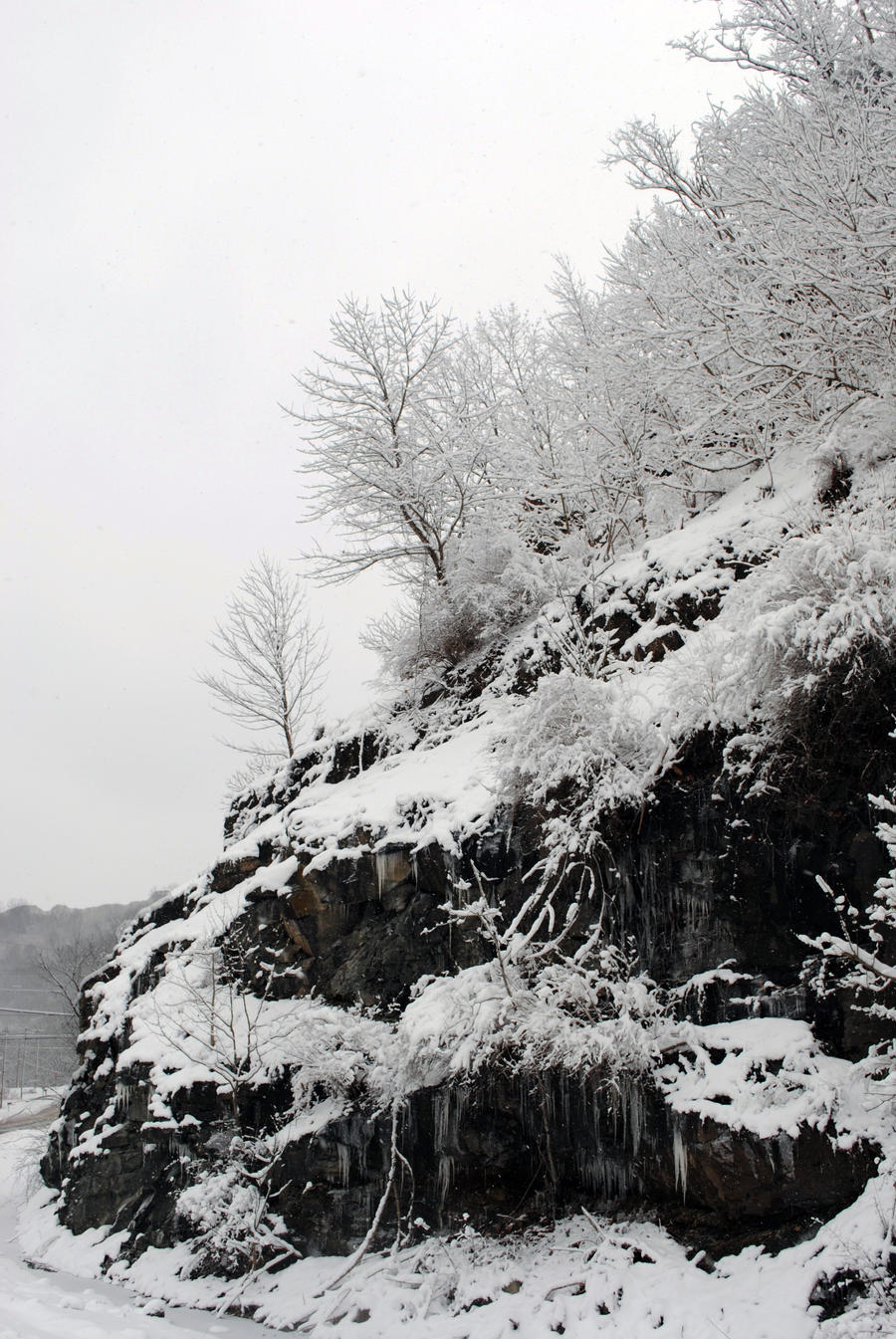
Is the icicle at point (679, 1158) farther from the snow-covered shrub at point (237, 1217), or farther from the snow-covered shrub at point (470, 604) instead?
the snow-covered shrub at point (470, 604)

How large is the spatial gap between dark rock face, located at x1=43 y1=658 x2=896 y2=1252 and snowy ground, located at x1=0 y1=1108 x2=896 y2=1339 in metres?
0.32

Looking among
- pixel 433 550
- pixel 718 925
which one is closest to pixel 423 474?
pixel 433 550

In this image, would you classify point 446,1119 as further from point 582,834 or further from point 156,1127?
point 156,1127

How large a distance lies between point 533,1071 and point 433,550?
31.3ft

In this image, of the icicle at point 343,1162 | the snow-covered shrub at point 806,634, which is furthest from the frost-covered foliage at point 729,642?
the icicle at point 343,1162

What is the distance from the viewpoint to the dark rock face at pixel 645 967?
6492 mm

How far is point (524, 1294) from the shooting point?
22.1ft

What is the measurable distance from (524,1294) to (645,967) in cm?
274

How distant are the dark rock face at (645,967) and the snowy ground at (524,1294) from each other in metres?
0.32

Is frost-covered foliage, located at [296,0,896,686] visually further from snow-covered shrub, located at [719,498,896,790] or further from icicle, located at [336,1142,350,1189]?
icicle, located at [336,1142,350,1189]

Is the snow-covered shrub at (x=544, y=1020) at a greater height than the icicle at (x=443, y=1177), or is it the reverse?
the snow-covered shrub at (x=544, y=1020)

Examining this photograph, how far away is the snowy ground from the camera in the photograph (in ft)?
17.4

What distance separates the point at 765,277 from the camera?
847cm

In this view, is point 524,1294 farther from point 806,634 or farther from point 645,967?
point 806,634
